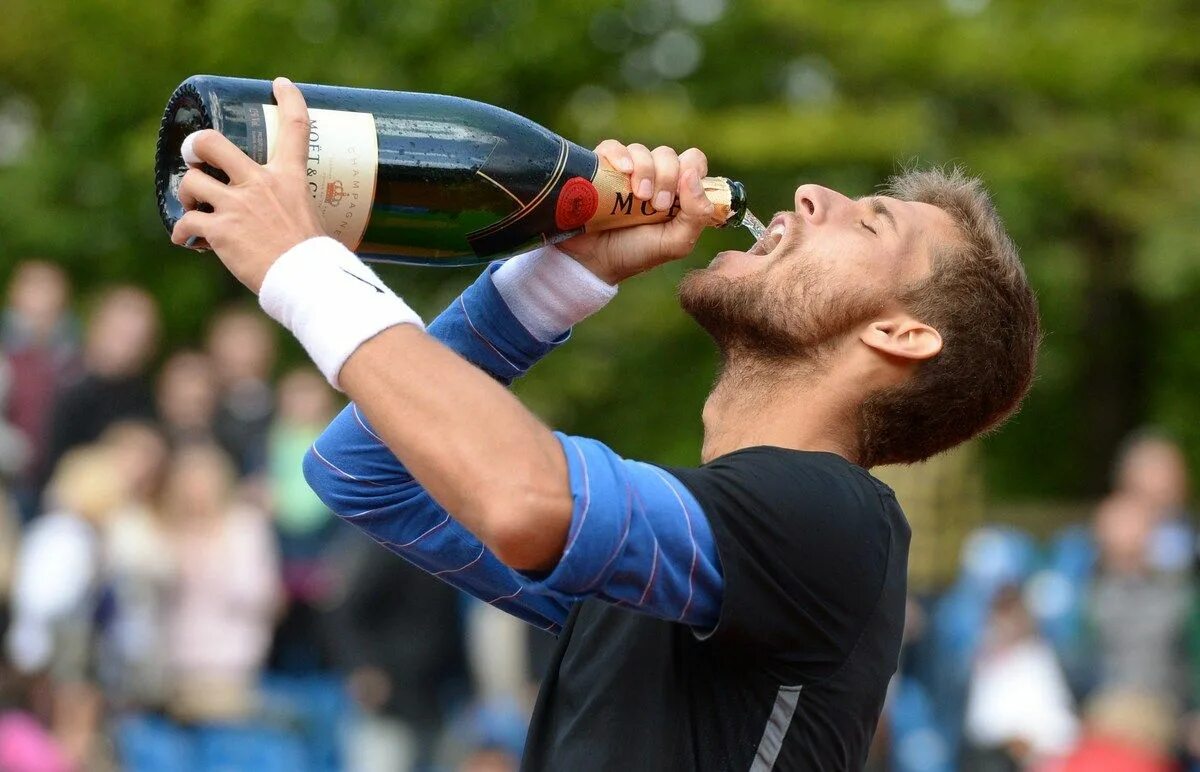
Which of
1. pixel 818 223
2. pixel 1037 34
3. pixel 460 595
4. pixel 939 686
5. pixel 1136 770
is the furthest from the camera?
pixel 1037 34

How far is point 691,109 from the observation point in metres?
14.2

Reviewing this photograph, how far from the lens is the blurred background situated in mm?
7559

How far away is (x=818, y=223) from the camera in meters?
2.71

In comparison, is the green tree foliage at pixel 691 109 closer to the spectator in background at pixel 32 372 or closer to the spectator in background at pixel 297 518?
the spectator in background at pixel 297 518

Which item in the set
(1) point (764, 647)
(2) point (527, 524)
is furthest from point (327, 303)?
(1) point (764, 647)

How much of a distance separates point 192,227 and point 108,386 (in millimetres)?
5795

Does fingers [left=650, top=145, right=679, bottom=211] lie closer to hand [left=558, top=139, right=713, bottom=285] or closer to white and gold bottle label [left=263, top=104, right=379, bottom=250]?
hand [left=558, top=139, right=713, bottom=285]

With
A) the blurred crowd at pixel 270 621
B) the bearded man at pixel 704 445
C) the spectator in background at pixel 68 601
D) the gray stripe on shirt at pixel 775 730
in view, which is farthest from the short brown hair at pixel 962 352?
the spectator in background at pixel 68 601

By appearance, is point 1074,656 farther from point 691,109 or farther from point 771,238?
point 691,109

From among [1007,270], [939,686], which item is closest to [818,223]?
[1007,270]

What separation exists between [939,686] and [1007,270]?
630cm

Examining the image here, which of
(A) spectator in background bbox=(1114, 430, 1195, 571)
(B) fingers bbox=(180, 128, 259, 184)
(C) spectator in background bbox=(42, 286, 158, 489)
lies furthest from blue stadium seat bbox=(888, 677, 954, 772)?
(B) fingers bbox=(180, 128, 259, 184)

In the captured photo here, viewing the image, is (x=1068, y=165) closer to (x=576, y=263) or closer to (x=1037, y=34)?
(x=1037, y=34)

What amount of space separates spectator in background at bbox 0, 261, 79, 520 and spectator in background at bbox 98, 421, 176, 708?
1.14 ft
